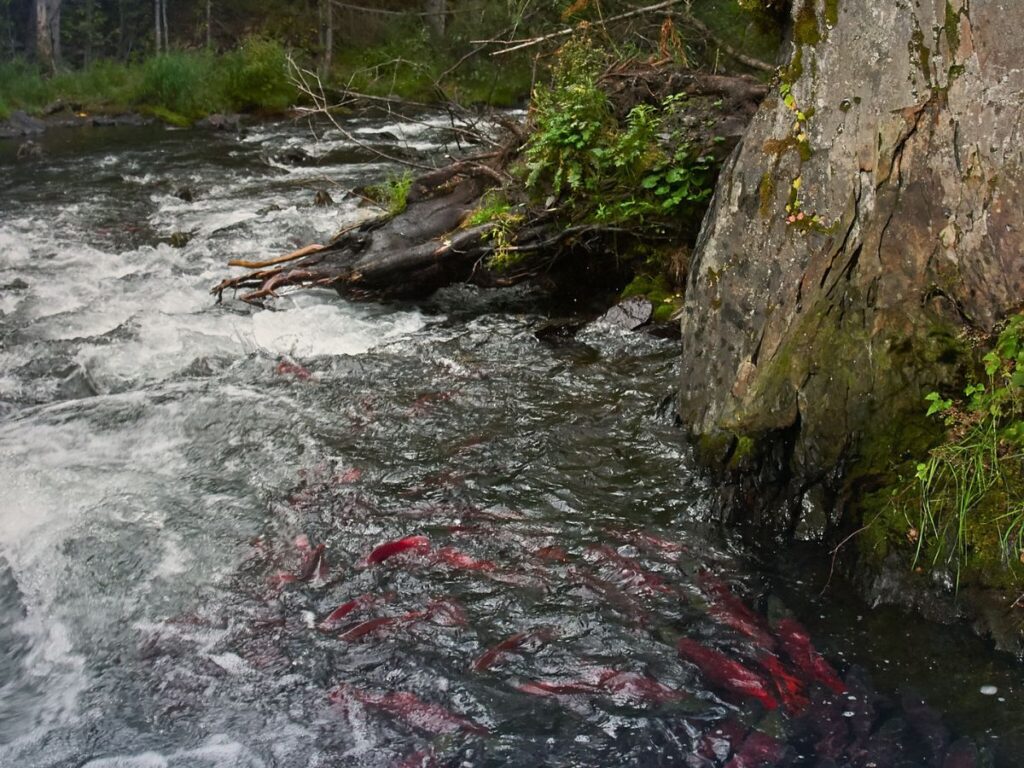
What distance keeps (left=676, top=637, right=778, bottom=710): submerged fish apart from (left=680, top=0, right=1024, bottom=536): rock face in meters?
0.99

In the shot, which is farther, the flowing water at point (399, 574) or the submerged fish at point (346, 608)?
the submerged fish at point (346, 608)

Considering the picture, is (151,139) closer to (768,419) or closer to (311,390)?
(311,390)

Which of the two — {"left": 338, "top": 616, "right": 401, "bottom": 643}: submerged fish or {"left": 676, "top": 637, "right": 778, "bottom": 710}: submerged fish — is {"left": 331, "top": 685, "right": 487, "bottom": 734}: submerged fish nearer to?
{"left": 338, "top": 616, "right": 401, "bottom": 643}: submerged fish

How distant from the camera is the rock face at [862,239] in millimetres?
3949

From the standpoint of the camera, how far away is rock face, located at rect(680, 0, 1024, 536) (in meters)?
3.95

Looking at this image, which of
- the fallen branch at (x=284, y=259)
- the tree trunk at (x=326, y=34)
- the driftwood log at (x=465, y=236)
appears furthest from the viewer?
the tree trunk at (x=326, y=34)

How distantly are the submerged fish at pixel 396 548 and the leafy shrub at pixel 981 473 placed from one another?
225 centimetres

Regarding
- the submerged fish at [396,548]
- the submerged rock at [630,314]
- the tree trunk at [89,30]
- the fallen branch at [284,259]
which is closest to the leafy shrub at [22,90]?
the tree trunk at [89,30]

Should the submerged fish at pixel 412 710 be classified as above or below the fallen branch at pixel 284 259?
below

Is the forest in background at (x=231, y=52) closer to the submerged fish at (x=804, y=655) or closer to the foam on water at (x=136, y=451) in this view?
the foam on water at (x=136, y=451)

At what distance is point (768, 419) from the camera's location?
4387mm

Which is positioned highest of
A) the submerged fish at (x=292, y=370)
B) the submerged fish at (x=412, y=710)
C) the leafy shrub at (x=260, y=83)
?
the leafy shrub at (x=260, y=83)

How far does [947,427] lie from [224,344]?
555cm

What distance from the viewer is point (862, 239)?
423cm
